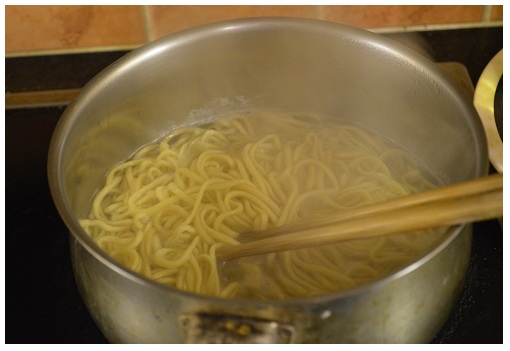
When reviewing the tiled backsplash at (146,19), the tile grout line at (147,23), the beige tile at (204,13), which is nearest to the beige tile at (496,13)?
the tiled backsplash at (146,19)

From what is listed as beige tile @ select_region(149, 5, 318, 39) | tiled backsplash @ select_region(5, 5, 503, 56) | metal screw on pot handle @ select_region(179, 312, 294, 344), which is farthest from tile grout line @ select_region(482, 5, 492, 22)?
metal screw on pot handle @ select_region(179, 312, 294, 344)

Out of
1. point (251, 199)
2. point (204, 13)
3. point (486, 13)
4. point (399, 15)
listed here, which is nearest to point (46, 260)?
point (251, 199)

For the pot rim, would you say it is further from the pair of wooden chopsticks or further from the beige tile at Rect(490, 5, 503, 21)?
the beige tile at Rect(490, 5, 503, 21)

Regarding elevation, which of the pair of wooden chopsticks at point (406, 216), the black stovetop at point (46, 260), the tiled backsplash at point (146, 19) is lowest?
the black stovetop at point (46, 260)

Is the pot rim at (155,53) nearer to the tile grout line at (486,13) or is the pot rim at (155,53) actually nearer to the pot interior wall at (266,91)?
the pot interior wall at (266,91)

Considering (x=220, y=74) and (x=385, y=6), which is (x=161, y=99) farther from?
(x=385, y=6)

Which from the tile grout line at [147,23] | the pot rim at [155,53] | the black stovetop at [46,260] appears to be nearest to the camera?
the pot rim at [155,53]

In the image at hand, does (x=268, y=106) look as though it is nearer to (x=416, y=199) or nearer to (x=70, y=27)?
(x=70, y=27)
